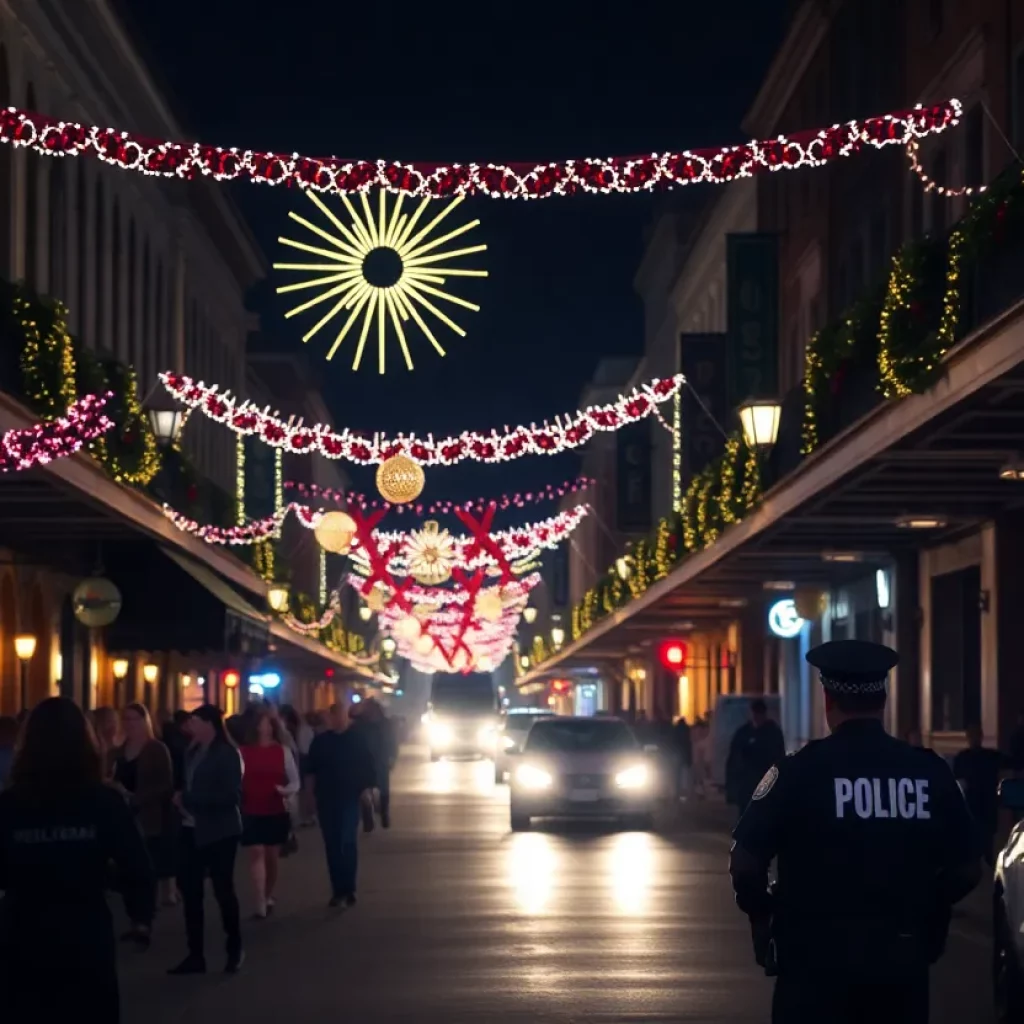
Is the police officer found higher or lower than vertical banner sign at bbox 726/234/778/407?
lower

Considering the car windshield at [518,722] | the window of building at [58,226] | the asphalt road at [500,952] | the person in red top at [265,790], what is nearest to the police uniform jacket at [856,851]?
the asphalt road at [500,952]

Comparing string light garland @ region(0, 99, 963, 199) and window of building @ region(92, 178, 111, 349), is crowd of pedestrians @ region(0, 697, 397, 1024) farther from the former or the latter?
window of building @ region(92, 178, 111, 349)

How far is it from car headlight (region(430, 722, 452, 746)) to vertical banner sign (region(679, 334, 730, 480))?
4230cm

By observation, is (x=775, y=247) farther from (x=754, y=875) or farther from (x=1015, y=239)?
(x=754, y=875)

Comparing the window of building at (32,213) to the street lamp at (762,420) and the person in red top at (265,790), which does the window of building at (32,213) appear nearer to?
the street lamp at (762,420)

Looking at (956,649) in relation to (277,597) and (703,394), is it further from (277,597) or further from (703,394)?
Result: (277,597)

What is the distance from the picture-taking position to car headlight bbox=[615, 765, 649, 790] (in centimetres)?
3416

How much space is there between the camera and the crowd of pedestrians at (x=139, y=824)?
26.7 feet

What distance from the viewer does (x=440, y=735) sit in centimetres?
9431

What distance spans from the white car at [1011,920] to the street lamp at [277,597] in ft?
153

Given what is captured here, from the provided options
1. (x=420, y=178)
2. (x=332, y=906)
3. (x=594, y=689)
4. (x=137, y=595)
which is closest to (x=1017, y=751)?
(x=332, y=906)

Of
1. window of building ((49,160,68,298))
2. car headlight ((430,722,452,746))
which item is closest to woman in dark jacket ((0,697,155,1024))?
window of building ((49,160,68,298))

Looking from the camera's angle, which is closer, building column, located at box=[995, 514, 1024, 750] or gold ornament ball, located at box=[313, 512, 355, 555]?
building column, located at box=[995, 514, 1024, 750]

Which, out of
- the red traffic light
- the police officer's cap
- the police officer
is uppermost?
the red traffic light
